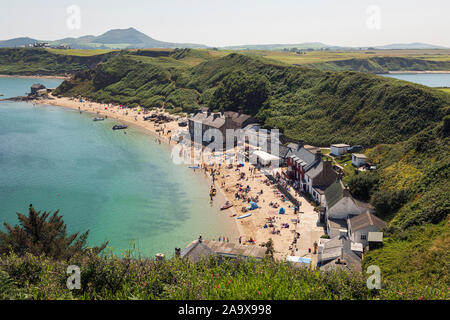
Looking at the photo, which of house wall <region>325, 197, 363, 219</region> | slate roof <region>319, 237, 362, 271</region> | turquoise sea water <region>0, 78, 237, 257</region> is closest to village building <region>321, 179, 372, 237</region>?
house wall <region>325, 197, 363, 219</region>

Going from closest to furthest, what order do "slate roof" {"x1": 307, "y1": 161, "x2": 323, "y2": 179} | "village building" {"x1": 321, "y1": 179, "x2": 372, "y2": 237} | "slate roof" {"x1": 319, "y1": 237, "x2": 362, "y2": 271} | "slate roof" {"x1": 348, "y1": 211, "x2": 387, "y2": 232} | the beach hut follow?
"slate roof" {"x1": 319, "y1": 237, "x2": 362, "y2": 271}, "slate roof" {"x1": 348, "y1": 211, "x2": 387, "y2": 232}, "village building" {"x1": 321, "y1": 179, "x2": 372, "y2": 237}, "slate roof" {"x1": 307, "y1": 161, "x2": 323, "y2": 179}, the beach hut

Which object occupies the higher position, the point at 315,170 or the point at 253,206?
the point at 315,170

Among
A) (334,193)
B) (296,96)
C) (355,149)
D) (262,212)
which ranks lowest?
(262,212)

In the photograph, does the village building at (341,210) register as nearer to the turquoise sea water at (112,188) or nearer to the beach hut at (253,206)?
the beach hut at (253,206)

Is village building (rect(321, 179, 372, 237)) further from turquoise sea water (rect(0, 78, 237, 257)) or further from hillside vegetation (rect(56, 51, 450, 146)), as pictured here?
hillside vegetation (rect(56, 51, 450, 146))

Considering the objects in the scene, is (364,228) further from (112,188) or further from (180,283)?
(112,188)

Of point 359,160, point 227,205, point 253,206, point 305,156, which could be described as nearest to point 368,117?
point 359,160
